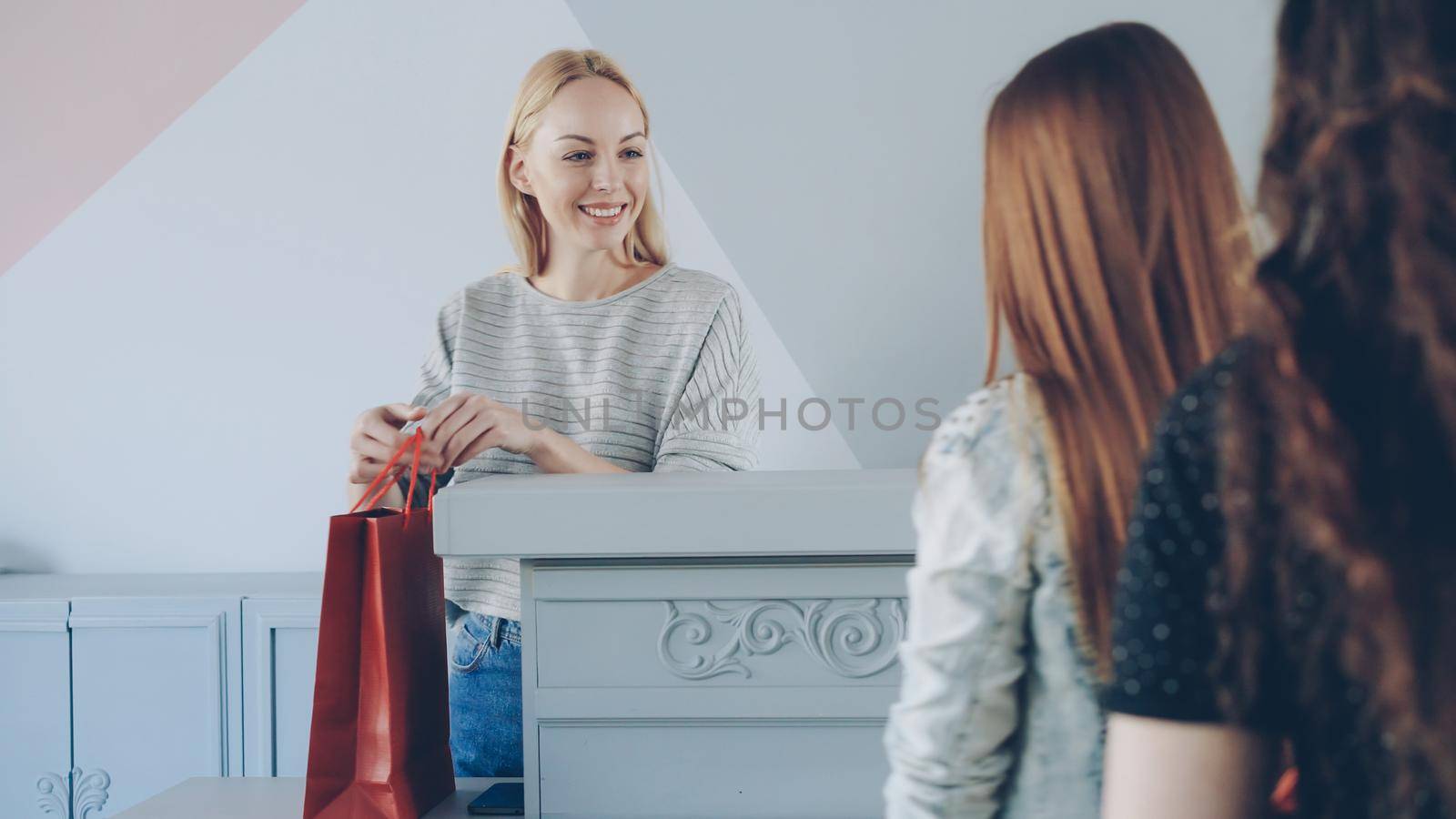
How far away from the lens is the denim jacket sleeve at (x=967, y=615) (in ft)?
2.08

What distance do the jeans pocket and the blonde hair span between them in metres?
0.55

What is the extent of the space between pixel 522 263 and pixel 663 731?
2.85 ft

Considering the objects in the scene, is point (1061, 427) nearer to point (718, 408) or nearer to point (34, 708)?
point (718, 408)

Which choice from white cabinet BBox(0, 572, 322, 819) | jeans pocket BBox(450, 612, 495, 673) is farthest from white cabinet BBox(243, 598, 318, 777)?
jeans pocket BBox(450, 612, 495, 673)

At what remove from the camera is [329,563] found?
0.95 meters

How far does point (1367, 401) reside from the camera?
1.23 feet

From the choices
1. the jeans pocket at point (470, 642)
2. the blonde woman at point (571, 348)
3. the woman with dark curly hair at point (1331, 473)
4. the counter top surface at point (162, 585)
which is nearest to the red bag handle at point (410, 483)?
the blonde woman at point (571, 348)

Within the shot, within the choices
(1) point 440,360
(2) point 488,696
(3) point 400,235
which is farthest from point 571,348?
(3) point 400,235

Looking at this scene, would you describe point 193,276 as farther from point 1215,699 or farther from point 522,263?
point 1215,699

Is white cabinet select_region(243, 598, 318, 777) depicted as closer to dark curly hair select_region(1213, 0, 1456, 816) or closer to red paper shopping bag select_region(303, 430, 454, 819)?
red paper shopping bag select_region(303, 430, 454, 819)

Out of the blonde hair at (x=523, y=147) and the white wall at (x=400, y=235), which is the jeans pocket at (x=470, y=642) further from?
the white wall at (x=400, y=235)

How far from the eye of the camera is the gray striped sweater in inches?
58.7

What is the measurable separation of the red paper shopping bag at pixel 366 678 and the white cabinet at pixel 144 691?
1.24 meters

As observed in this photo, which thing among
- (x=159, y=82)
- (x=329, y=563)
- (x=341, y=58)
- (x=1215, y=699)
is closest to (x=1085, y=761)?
(x=1215, y=699)
